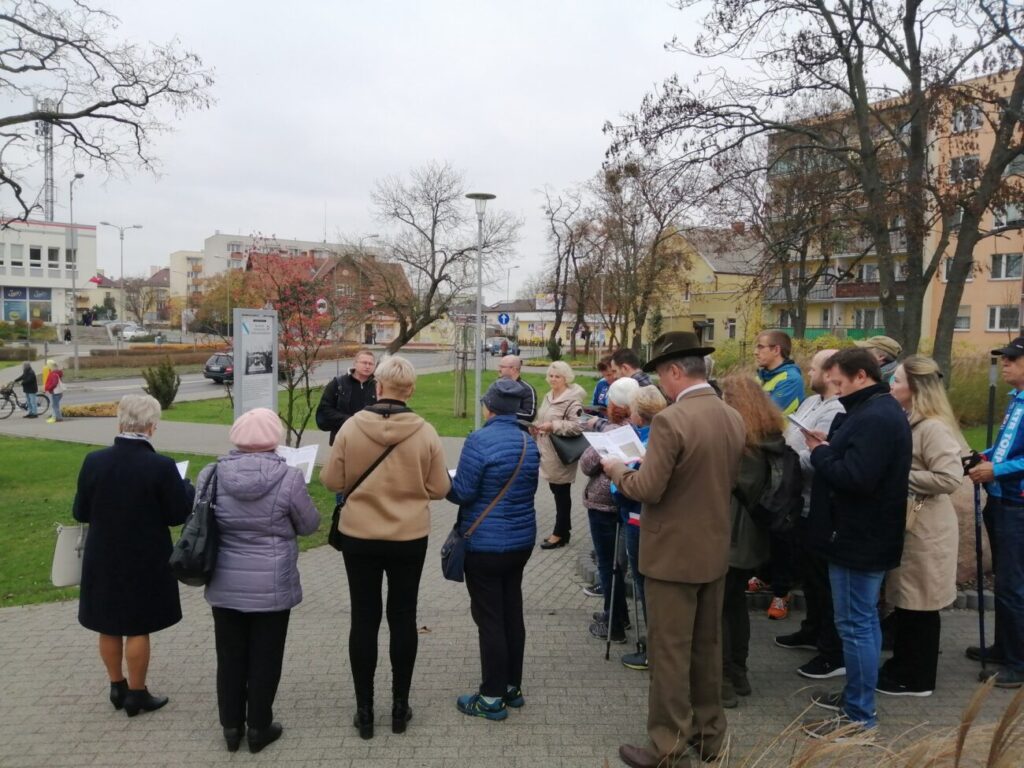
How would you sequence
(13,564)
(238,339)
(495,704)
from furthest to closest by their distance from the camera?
1. (238,339)
2. (13,564)
3. (495,704)

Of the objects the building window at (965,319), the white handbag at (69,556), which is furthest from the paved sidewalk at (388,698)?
the building window at (965,319)

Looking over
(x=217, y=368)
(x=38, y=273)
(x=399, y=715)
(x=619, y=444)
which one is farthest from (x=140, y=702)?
(x=38, y=273)

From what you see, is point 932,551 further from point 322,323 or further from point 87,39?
point 87,39

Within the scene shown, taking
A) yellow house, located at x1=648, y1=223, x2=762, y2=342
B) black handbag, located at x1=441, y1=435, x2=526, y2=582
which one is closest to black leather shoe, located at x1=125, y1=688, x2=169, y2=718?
black handbag, located at x1=441, y1=435, x2=526, y2=582

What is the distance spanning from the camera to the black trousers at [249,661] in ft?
12.7

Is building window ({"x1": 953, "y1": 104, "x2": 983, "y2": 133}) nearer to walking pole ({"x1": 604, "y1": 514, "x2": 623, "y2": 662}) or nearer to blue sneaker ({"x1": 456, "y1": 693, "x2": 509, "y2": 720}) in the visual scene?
walking pole ({"x1": 604, "y1": 514, "x2": 623, "y2": 662})

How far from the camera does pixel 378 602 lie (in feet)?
13.3

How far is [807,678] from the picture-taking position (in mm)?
4820

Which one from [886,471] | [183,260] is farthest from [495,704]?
[183,260]

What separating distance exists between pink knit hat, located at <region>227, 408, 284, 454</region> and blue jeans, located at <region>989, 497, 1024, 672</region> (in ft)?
13.9

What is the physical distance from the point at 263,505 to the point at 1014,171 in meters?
14.9

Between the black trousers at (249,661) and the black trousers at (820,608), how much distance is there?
2.99 metres

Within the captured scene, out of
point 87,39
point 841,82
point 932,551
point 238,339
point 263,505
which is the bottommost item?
point 932,551

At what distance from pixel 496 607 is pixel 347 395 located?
4396 millimetres
